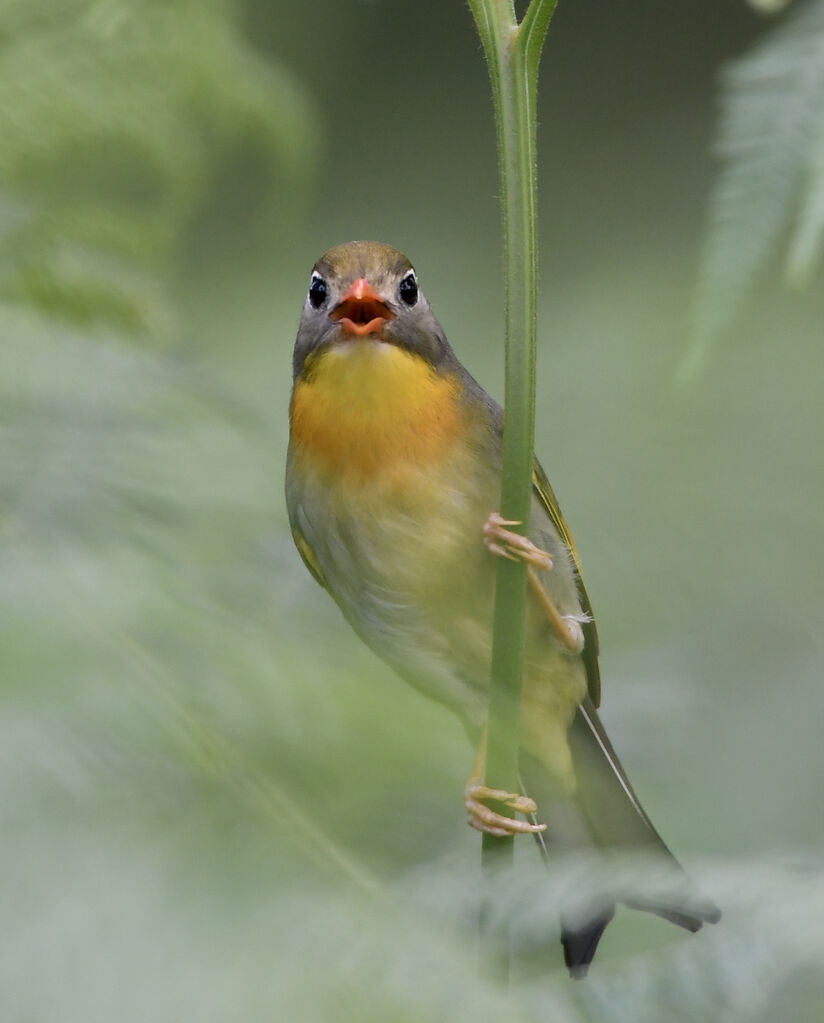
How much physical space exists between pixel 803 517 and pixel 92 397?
4.43 feet

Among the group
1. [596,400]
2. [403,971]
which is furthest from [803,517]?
[403,971]

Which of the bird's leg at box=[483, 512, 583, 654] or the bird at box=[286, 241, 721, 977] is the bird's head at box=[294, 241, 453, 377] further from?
the bird's leg at box=[483, 512, 583, 654]

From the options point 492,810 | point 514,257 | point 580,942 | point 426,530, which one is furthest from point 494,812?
point 426,530

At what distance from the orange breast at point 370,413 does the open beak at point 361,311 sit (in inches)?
1.2

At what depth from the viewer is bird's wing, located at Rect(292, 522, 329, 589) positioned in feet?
5.99

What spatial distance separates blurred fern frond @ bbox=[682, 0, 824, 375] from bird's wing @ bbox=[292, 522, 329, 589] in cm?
125

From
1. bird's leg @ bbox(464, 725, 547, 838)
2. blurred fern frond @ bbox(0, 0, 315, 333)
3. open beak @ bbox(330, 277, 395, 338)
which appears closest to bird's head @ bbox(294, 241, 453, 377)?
open beak @ bbox(330, 277, 395, 338)

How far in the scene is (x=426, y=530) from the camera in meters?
1.68

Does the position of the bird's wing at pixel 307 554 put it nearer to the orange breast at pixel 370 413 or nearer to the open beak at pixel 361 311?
the orange breast at pixel 370 413

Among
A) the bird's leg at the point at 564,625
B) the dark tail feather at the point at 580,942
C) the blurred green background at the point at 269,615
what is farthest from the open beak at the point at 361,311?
the dark tail feather at the point at 580,942

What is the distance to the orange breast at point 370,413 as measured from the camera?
164 centimetres

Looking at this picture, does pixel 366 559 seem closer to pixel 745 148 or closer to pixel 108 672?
pixel 108 672

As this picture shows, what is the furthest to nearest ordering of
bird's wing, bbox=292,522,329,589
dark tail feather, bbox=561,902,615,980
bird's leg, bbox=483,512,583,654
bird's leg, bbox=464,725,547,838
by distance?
1. bird's wing, bbox=292,522,329,589
2. bird's leg, bbox=483,512,583,654
3. bird's leg, bbox=464,725,547,838
4. dark tail feather, bbox=561,902,615,980

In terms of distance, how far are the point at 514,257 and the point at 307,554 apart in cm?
100
